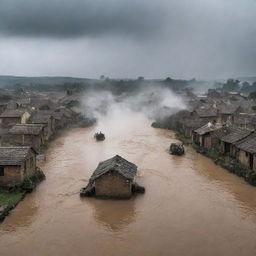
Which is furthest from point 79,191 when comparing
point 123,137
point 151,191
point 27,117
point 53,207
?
point 27,117

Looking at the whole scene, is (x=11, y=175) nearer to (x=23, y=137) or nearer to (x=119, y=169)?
(x=119, y=169)

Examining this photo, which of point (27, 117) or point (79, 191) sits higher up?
point (27, 117)

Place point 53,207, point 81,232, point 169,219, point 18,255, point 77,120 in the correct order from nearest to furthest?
point 18,255 → point 81,232 → point 169,219 → point 53,207 → point 77,120

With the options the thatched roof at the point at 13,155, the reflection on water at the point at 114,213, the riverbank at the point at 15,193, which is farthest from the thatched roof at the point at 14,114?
the reflection on water at the point at 114,213

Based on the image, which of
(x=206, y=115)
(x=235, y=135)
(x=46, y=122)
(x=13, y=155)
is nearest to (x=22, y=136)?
(x=46, y=122)

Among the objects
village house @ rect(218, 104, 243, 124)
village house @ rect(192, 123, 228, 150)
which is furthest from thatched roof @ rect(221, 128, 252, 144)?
village house @ rect(218, 104, 243, 124)

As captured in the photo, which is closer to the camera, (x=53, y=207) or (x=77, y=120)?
(x=53, y=207)

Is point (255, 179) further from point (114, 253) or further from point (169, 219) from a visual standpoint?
point (114, 253)

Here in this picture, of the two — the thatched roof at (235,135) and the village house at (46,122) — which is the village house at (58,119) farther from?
the thatched roof at (235,135)
